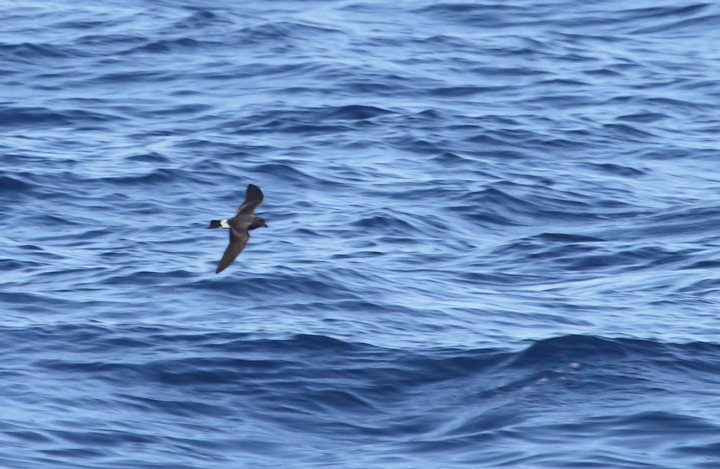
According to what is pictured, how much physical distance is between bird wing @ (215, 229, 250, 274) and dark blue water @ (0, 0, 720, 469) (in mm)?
1021

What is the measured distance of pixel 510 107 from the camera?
16.0 meters

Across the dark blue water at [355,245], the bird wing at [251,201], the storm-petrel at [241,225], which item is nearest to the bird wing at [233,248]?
the storm-petrel at [241,225]

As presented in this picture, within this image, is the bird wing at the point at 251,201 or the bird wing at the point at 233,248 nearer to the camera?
the bird wing at the point at 233,248

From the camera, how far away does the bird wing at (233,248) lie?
28.3ft

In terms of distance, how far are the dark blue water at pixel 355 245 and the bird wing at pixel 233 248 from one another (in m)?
1.02

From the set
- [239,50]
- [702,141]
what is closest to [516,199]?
[702,141]

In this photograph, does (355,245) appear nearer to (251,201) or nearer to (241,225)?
(251,201)

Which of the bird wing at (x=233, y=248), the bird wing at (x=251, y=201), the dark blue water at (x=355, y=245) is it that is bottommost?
the dark blue water at (x=355, y=245)

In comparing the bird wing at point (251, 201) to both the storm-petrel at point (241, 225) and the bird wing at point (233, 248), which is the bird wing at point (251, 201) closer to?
the storm-petrel at point (241, 225)

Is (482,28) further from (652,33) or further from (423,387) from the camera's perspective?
(423,387)

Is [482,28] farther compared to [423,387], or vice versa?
[482,28]

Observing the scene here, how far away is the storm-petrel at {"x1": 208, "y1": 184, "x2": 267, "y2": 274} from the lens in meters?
8.75

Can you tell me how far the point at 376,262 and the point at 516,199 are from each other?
94.2 inches

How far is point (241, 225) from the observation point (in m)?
9.28
